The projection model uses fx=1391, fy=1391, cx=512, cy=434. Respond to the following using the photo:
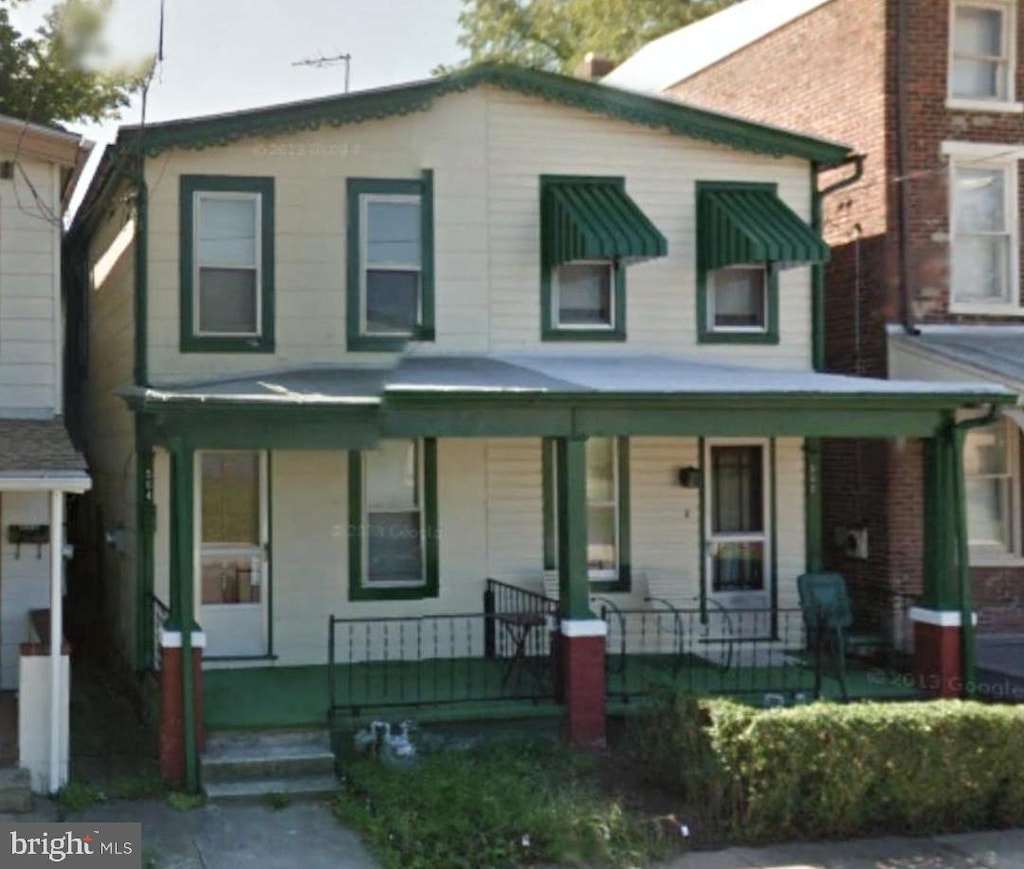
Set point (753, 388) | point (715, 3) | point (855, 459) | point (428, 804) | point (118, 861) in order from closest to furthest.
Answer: point (118, 861) < point (428, 804) < point (753, 388) < point (855, 459) < point (715, 3)

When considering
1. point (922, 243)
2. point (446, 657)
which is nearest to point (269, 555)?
point (446, 657)

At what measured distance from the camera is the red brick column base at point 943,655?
12828 millimetres

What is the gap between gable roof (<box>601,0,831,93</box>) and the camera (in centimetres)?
1837

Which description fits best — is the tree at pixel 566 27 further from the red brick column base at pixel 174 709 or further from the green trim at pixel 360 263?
the red brick column base at pixel 174 709

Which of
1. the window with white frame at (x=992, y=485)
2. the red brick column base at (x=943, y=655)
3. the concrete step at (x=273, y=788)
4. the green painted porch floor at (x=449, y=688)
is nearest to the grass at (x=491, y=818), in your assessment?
the concrete step at (x=273, y=788)

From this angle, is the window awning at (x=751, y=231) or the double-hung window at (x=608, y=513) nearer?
the window awning at (x=751, y=231)

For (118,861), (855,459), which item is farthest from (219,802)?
(855,459)

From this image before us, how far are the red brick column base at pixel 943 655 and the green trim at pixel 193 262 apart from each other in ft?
22.2

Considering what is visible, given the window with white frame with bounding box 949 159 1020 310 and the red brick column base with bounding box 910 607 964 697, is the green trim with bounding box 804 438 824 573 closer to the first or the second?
the red brick column base with bounding box 910 607 964 697

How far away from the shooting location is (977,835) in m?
9.96

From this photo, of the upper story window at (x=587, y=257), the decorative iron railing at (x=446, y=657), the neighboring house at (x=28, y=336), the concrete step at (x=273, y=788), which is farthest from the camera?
the upper story window at (x=587, y=257)

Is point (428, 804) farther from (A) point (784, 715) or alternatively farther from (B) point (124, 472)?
(B) point (124, 472)

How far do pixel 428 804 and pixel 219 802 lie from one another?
5.59 feet

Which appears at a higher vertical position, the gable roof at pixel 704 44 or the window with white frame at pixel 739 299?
the gable roof at pixel 704 44
